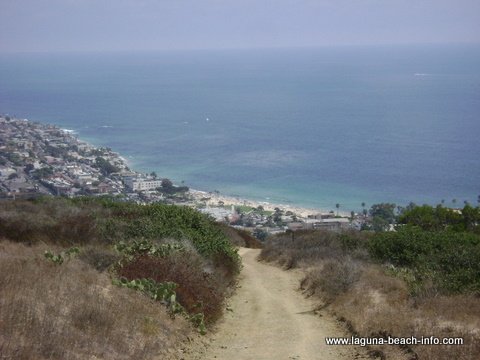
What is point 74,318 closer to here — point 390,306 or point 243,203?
point 390,306

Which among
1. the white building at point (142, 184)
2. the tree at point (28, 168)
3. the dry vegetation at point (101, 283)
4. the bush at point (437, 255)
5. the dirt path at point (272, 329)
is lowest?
the white building at point (142, 184)

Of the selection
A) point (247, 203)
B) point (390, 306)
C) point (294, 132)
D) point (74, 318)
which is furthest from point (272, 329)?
A: point (294, 132)

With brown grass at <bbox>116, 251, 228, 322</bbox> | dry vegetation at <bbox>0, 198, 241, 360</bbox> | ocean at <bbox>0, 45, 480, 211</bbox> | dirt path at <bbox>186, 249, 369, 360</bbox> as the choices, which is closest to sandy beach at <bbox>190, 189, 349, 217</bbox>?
ocean at <bbox>0, 45, 480, 211</bbox>

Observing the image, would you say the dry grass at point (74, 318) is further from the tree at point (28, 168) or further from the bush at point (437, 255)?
the tree at point (28, 168)

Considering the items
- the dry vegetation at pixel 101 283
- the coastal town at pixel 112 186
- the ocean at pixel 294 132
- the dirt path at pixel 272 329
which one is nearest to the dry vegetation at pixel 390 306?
the dirt path at pixel 272 329

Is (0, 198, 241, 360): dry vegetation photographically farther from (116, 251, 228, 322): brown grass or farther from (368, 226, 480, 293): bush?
(368, 226, 480, 293): bush

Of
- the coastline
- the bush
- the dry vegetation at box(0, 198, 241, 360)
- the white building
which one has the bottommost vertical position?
the coastline

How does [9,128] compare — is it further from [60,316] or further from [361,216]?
[60,316]
